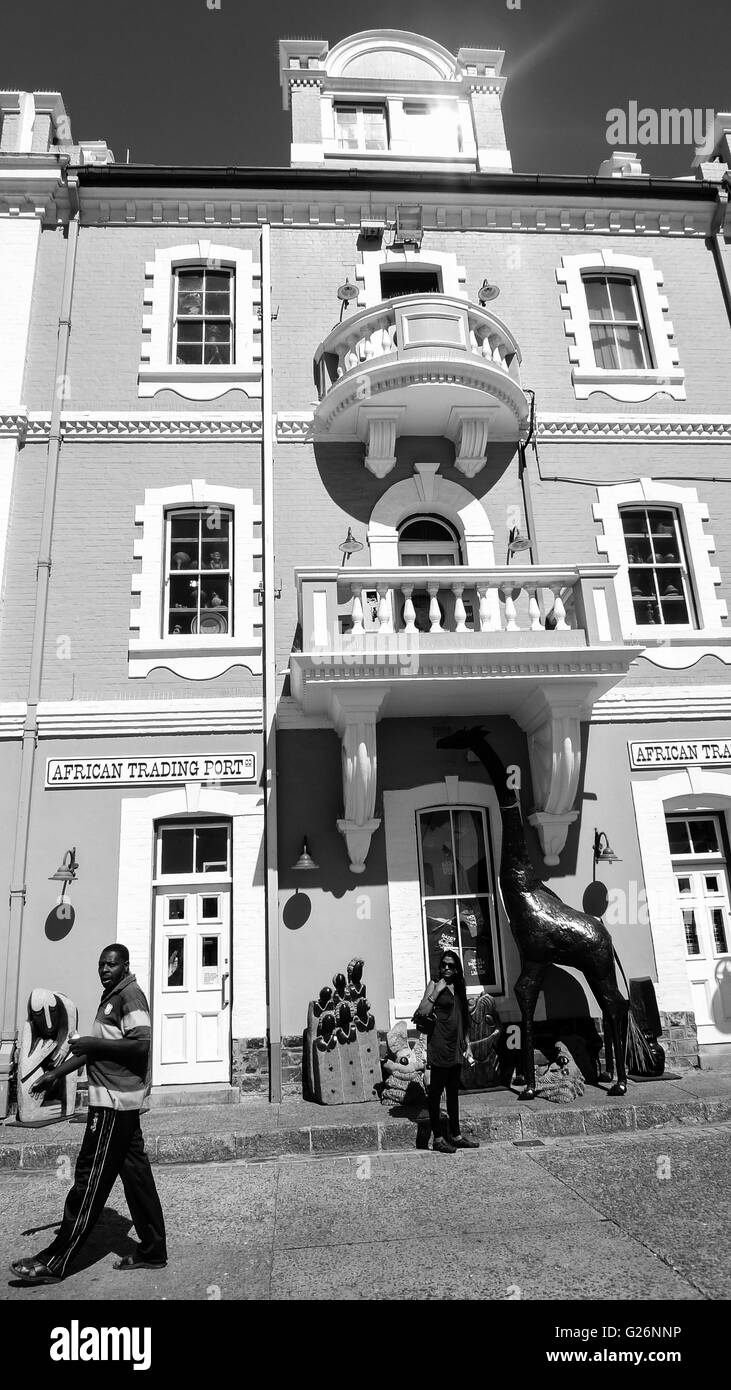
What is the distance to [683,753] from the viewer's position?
34.8 ft

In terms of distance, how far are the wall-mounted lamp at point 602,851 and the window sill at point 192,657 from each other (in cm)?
470

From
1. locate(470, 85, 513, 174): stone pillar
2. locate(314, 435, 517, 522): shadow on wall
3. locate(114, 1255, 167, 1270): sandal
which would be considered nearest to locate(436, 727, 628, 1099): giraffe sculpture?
locate(114, 1255, 167, 1270): sandal

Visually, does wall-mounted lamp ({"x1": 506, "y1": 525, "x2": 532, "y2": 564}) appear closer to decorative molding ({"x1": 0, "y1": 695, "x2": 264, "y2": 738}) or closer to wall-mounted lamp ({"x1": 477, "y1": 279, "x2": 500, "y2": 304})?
wall-mounted lamp ({"x1": 477, "y1": 279, "x2": 500, "y2": 304})

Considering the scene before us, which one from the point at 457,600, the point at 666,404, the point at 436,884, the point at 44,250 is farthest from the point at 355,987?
the point at 44,250

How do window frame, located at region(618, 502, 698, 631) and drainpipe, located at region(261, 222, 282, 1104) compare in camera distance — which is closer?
drainpipe, located at region(261, 222, 282, 1104)

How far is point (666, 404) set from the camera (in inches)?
483

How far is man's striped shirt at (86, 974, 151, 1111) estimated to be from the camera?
490 centimetres

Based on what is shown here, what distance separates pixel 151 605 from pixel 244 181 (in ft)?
23.0

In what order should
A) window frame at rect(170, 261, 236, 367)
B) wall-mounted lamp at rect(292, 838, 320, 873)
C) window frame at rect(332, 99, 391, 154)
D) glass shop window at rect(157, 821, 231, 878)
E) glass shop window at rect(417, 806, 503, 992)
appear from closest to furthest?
wall-mounted lamp at rect(292, 838, 320, 873) < glass shop window at rect(417, 806, 503, 992) < glass shop window at rect(157, 821, 231, 878) < window frame at rect(170, 261, 236, 367) < window frame at rect(332, 99, 391, 154)

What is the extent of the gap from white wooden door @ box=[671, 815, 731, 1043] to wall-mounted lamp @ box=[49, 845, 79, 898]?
730 centimetres

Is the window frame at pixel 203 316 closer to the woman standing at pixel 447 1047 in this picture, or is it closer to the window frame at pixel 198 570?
the window frame at pixel 198 570

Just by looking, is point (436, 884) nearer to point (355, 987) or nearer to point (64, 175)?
point (355, 987)
